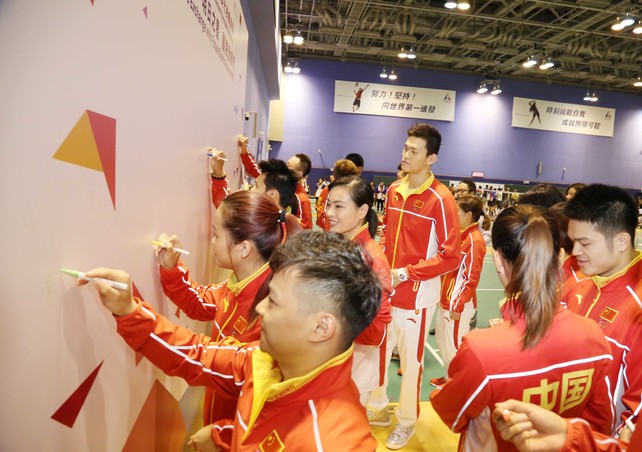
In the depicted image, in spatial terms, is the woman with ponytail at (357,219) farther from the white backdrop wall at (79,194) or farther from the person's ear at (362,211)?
the white backdrop wall at (79,194)

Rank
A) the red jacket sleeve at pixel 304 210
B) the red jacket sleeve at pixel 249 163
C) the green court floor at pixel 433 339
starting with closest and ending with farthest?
the green court floor at pixel 433 339 → the red jacket sleeve at pixel 249 163 → the red jacket sleeve at pixel 304 210

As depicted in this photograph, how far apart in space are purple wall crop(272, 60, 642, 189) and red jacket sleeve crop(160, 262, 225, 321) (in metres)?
14.0

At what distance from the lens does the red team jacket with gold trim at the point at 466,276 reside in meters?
3.21

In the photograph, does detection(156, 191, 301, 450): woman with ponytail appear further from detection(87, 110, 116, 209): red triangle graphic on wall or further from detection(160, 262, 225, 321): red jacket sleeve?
detection(87, 110, 116, 209): red triangle graphic on wall

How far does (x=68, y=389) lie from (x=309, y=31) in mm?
13806

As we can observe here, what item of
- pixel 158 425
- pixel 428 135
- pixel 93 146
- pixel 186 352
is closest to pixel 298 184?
pixel 428 135

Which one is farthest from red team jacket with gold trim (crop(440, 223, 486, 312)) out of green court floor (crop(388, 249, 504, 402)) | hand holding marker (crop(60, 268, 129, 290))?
hand holding marker (crop(60, 268, 129, 290))

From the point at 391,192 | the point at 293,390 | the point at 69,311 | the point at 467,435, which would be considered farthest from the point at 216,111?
the point at 467,435

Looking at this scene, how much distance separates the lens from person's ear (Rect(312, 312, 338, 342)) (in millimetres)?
1004

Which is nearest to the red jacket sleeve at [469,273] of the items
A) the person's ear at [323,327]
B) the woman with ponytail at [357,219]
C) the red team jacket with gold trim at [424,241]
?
the red team jacket with gold trim at [424,241]

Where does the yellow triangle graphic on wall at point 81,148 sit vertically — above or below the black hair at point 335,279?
above

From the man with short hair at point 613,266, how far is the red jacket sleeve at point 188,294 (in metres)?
1.56

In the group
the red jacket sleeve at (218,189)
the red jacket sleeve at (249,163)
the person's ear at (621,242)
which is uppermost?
the red jacket sleeve at (249,163)

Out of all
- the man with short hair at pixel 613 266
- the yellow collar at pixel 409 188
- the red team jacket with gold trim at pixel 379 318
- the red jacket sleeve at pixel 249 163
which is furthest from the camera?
the red jacket sleeve at pixel 249 163
